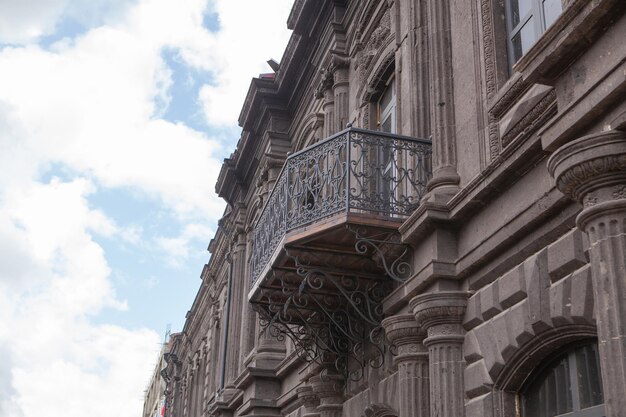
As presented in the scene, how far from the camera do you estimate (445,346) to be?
8.71 metres

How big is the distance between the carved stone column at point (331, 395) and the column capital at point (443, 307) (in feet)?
13.9

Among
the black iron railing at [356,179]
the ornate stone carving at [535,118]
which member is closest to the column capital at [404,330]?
the black iron railing at [356,179]

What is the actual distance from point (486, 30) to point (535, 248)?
2.94 m

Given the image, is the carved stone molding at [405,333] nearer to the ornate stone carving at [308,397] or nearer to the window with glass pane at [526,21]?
the window with glass pane at [526,21]

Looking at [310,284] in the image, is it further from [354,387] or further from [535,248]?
[535,248]

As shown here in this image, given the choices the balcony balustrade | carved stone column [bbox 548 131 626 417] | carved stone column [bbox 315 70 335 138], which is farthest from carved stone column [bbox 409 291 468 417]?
carved stone column [bbox 315 70 335 138]

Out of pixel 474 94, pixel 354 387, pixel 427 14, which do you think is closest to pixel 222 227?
pixel 354 387

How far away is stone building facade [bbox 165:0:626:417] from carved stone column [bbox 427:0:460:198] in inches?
0.7

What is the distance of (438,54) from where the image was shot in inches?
402

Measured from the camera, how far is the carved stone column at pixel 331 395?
41.9 feet

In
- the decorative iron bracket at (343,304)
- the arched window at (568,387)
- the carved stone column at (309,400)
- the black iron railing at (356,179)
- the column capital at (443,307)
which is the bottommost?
the arched window at (568,387)

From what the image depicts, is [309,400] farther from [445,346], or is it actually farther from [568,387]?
[568,387]

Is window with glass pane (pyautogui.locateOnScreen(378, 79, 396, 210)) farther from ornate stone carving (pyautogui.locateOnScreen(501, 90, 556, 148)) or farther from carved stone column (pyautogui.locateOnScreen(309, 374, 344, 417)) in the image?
carved stone column (pyautogui.locateOnScreen(309, 374, 344, 417))

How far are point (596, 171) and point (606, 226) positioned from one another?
0.38 meters
